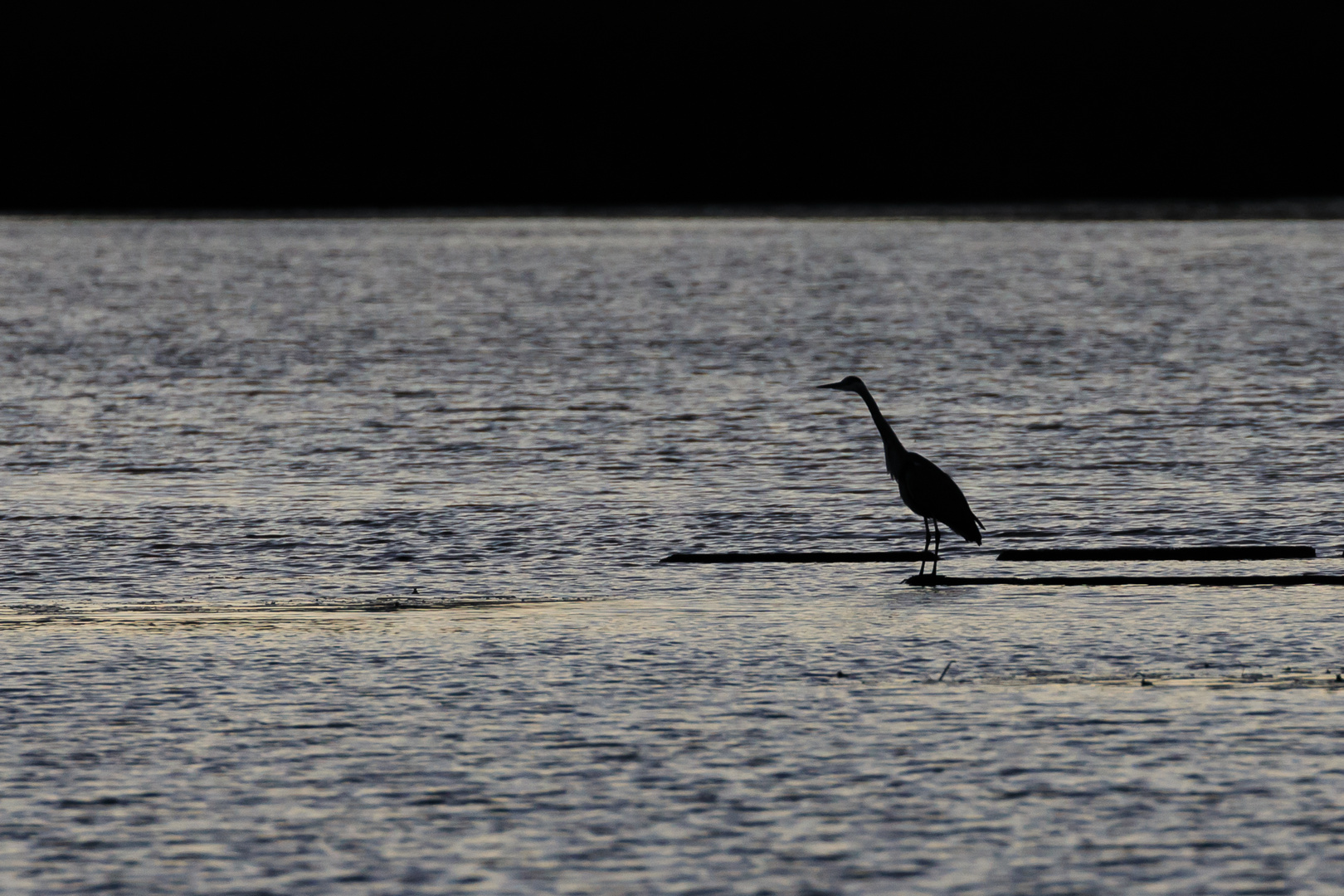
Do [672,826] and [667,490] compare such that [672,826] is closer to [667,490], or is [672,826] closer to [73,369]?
[667,490]

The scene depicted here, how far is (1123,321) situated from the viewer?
50.2 metres

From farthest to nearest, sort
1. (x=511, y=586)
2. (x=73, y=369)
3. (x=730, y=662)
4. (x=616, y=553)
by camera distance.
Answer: (x=73, y=369), (x=616, y=553), (x=511, y=586), (x=730, y=662)

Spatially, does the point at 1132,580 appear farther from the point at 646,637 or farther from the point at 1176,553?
the point at 646,637

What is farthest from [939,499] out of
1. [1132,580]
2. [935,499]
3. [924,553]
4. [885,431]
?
[1132,580]

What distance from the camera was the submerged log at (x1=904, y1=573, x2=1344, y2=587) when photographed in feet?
53.1

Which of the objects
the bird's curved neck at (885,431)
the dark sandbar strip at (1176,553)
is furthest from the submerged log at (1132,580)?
the bird's curved neck at (885,431)

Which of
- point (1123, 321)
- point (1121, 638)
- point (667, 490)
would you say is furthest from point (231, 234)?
point (1121, 638)

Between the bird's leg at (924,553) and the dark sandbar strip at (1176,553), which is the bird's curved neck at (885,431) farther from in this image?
the dark sandbar strip at (1176,553)

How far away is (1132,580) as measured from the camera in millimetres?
16469

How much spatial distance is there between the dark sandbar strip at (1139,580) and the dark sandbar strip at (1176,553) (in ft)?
1.86

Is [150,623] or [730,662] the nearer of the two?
[730,662]

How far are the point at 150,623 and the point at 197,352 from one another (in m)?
27.7

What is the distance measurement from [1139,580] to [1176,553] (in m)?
0.89

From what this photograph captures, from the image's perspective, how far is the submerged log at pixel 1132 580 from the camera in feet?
53.1
